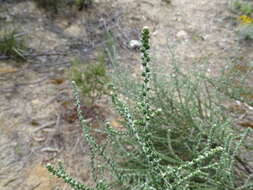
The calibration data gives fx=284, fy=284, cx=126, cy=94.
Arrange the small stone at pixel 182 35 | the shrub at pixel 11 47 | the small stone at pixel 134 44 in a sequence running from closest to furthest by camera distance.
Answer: the shrub at pixel 11 47 → the small stone at pixel 134 44 → the small stone at pixel 182 35

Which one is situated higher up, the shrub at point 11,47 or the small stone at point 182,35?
the small stone at point 182,35

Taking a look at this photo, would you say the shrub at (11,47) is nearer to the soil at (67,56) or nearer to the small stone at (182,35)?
the soil at (67,56)

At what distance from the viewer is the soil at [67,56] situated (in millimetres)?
1514

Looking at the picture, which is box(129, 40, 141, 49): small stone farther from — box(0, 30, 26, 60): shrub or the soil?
box(0, 30, 26, 60): shrub

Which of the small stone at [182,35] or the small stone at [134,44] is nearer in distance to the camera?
the small stone at [134,44]

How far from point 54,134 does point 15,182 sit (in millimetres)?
344

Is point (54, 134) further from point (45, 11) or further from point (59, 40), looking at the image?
point (45, 11)

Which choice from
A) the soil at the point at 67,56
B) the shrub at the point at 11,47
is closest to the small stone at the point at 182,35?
the soil at the point at 67,56

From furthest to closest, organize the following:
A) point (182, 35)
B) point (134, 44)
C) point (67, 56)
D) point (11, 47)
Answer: point (182, 35)
point (134, 44)
point (67, 56)
point (11, 47)

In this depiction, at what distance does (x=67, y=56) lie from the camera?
2.20 meters

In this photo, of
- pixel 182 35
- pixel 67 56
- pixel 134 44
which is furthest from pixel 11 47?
pixel 182 35

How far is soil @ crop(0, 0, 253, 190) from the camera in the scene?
1514mm

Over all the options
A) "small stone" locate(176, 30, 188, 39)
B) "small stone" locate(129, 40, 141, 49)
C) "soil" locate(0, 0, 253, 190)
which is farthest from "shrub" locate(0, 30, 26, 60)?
"small stone" locate(176, 30, 188, 39)

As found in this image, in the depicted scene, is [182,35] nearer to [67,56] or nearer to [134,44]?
[134,44]
